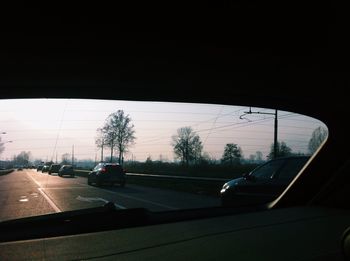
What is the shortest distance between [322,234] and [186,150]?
8.65ft

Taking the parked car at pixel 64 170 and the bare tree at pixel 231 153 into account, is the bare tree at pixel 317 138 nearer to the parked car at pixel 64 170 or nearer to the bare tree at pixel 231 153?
the bare tree at pixel 231 153

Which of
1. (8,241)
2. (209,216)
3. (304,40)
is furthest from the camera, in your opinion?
(304,40)

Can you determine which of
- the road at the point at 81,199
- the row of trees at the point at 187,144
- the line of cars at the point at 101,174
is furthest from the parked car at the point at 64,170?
the row of trees at the point at 187,144

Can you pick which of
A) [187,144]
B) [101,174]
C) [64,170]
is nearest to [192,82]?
[187,144]

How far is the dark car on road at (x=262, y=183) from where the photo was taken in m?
6.42

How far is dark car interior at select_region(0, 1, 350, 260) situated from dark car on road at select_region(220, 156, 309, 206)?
0.72 metres

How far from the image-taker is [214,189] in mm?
7836

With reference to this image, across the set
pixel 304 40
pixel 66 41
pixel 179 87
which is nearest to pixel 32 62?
pixel 66 41

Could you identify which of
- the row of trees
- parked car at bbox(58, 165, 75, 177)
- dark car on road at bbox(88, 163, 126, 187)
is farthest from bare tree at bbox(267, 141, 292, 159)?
parked car at bbox(58, 165, 75, 177)

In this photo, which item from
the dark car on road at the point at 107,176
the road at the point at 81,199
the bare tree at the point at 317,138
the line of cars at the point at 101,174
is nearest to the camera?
the bare tree at the point at 317,138

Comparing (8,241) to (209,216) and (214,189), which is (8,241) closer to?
(209,216)

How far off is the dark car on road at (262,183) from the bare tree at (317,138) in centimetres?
36

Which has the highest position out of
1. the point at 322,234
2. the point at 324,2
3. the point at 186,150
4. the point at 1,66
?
the point at 324,2

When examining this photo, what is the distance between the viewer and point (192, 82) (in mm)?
6453
